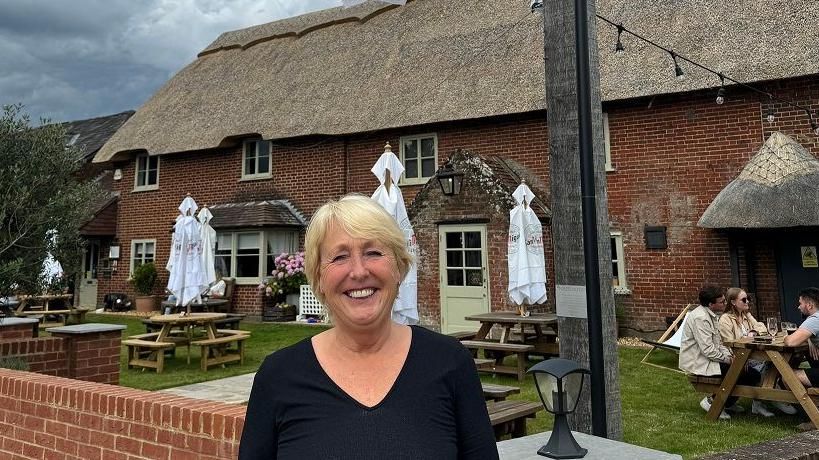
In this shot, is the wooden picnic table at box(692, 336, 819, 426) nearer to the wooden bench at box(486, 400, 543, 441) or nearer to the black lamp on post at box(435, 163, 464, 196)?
the wooden bench at box(486, 400, 543, 441)

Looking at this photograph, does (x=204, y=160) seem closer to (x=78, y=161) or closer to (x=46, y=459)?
(x=78, y=161)

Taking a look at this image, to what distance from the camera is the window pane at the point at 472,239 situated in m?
11.8

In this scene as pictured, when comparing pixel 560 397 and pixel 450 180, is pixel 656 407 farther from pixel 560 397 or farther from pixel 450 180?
pixel 450 180

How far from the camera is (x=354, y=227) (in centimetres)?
170

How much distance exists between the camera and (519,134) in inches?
515

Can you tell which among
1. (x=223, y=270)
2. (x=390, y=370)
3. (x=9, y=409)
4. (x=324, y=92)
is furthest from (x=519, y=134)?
(x=390, y=370)

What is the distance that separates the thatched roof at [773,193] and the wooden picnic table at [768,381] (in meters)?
4.42

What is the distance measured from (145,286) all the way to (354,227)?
17341 millimetres

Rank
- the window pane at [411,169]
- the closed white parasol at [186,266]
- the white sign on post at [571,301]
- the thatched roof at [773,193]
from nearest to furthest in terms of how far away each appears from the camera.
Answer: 1. the white sign on post at [571,301]
2. the thatched roof at [773,193]
3. the closed white parasol at [186,266]
4. the window pane at [411,169]

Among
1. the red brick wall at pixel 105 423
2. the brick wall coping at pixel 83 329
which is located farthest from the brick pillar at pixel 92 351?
the red brick wall at pixel 105 423

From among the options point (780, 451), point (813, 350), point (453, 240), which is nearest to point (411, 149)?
point (453, 240)

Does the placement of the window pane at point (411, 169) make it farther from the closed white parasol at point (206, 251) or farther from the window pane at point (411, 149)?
the closed white parasol at point (206, 251)

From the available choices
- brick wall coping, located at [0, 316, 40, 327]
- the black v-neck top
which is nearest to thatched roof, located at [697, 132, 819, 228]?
the black v-neck top

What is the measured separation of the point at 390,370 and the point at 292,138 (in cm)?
1489
